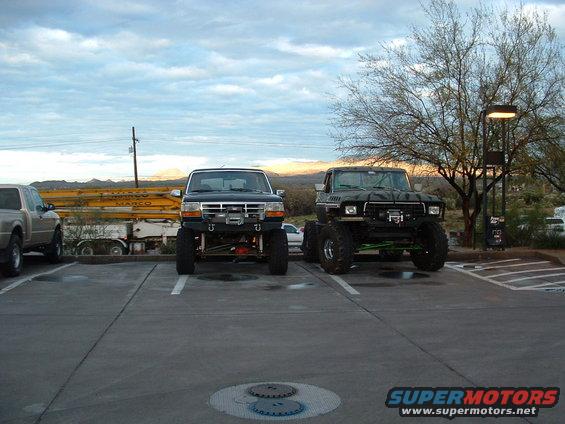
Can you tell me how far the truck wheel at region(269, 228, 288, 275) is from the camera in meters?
13.2

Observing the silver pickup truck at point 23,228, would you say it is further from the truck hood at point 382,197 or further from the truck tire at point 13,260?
the truck hood at point 382,197

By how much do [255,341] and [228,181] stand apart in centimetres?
728

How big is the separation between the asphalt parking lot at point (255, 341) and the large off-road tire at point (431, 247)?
2.99 ft

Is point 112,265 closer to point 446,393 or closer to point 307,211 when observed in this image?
point 446,393

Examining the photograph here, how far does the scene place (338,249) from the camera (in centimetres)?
1317

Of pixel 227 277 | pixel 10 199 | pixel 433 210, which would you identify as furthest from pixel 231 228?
pixel 10 199

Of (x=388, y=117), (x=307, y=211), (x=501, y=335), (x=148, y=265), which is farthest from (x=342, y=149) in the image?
(x=307, y=211)

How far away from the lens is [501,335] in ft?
25.8

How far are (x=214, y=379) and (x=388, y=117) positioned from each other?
15.9 meters

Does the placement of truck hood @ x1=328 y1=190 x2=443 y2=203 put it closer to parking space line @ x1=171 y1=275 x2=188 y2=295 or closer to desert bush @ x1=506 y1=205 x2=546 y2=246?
parking space line @ x1=171 y1=275 x2=188 y2=295

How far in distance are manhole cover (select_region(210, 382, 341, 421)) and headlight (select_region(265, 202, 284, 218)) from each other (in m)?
7.49

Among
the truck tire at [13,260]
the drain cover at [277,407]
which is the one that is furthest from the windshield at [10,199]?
the drain cover at [277,407]

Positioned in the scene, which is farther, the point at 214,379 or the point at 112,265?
the point at 112,265

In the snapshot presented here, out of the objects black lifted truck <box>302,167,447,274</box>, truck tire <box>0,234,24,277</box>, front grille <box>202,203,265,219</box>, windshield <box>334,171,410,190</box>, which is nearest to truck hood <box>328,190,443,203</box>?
black lifted truck <box>302,167,447,274</box>
